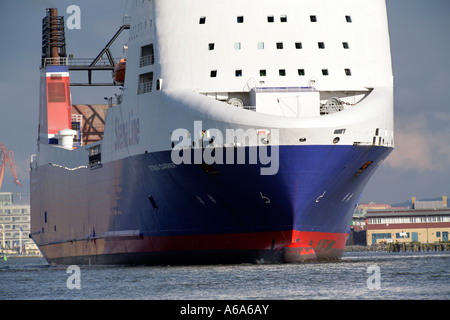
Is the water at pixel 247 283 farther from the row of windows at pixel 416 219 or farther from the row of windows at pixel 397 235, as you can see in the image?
the row of windows at pixel 416 219

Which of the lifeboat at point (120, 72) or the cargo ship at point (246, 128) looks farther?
the lifeboat at point (120, 72)

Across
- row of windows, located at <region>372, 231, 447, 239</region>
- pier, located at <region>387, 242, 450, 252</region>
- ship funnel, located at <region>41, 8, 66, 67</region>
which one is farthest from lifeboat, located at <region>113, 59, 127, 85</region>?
row of windows, located at <region>372, 231, 447, 239</region>

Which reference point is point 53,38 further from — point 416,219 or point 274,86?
point 416,219

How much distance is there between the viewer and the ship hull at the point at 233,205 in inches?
1512

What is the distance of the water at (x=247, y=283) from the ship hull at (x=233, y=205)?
1.05 m

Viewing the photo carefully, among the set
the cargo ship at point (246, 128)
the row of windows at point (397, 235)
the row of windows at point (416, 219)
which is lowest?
the row of windows at point (397, 235)

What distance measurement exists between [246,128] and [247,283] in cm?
747

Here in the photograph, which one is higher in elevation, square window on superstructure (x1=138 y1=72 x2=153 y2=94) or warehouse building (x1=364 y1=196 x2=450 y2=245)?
square window on superstructure (x1=138 y1=72 x2=153 y2=94)

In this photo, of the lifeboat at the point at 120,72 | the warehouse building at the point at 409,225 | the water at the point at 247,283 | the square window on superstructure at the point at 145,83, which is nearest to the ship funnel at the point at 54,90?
the lifeboat at the point at 120,72

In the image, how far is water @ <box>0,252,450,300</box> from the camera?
2934cm

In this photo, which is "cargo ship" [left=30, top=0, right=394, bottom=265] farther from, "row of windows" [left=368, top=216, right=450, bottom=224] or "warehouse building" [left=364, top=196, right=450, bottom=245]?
"row of windows" [left=368, top=216, right=450, bottom=224]

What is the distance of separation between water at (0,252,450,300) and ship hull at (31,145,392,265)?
1.05 metres
